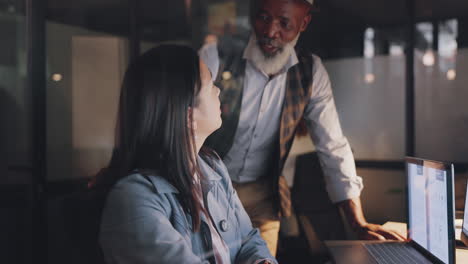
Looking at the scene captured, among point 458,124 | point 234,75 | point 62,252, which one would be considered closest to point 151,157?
point 62,252

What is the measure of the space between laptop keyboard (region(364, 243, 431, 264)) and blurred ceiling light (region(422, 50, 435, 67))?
1.58 meters

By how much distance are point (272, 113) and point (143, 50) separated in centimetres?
108

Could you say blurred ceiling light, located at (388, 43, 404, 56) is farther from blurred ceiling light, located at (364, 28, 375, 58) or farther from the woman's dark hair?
the woman's dark hair

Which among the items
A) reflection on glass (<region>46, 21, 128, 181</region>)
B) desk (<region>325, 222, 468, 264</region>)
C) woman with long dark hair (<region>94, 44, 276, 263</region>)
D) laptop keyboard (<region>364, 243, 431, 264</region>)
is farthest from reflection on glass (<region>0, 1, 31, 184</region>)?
laptop keyboard (<region>364, 243, 431, 264</region>)

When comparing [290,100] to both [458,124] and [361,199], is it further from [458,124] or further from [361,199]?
[458,124]

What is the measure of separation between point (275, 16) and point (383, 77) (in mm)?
1143

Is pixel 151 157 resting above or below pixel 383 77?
below

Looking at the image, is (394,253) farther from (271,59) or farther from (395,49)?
(395,49)

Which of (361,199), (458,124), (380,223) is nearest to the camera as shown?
(380,223)

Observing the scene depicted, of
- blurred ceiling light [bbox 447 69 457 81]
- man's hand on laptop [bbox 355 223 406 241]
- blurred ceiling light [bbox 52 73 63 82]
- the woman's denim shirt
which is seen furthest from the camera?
blurred ceiling light [bbox 447 69 457 81]

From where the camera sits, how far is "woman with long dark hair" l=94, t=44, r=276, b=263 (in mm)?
1045

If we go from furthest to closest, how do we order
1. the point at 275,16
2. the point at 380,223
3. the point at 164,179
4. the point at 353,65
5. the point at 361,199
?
the point at 353,65 → the point at 361,199 → the point at 275,16 → the point at 380,223 → the point at 164,179

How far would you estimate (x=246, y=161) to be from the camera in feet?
6.51

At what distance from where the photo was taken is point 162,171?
1.20 metres
